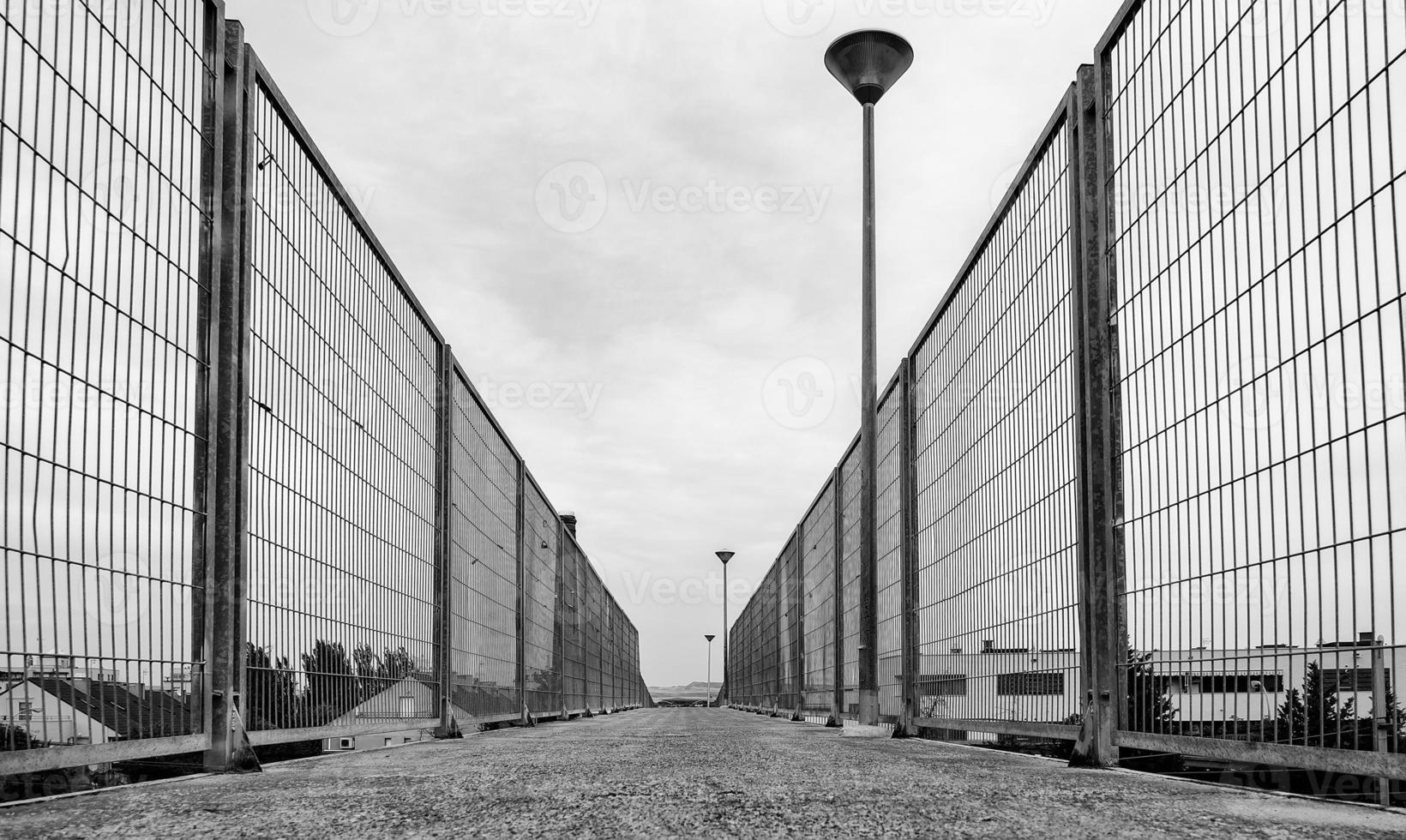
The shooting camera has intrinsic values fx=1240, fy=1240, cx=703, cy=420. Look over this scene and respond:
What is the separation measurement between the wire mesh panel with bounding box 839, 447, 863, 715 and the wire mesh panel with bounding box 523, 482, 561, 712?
258 inches

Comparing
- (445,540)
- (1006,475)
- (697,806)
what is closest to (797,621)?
(445,540)

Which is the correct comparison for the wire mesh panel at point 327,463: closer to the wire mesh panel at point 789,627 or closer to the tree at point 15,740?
the tree at point 15,740

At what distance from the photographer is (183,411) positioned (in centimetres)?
805

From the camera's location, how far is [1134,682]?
793 centimetres

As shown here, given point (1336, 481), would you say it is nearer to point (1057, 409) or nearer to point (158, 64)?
point (1057, 409)

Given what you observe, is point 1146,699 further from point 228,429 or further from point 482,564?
point 482,564

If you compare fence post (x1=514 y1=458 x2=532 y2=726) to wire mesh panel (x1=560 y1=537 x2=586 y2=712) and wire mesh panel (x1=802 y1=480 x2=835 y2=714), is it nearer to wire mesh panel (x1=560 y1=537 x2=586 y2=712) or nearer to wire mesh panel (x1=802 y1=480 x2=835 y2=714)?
wire mesh panel (x1=802 y1=480 x2=835 y2=714)

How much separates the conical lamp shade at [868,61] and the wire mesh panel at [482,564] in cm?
733

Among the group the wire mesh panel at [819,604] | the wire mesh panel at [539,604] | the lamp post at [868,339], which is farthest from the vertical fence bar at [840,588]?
the lamp post at [868,339]

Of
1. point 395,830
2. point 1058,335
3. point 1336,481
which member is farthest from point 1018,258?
point 395,830

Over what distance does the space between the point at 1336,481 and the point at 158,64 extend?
7.05 meters

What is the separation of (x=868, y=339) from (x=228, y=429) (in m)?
8.89

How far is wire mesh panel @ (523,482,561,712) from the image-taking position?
88.4 ft

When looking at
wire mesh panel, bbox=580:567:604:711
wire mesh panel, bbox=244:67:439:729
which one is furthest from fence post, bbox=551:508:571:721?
wire mesh panel, bbox=244:67:439:729
